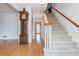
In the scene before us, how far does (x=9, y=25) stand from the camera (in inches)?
464

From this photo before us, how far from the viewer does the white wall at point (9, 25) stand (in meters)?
11.7

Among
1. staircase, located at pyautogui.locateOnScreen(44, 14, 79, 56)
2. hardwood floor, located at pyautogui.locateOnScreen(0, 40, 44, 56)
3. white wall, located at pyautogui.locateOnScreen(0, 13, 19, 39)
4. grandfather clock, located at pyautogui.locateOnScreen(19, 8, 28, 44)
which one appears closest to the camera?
staircase, located at pyautogui.locateOnScreen(44, 14, 79, 56)

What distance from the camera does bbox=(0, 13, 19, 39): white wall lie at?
11.7m

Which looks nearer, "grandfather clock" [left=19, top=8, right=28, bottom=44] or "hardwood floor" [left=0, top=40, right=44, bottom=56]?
"hardwood floor" [left=0, top=40, right=44, bottom=56]

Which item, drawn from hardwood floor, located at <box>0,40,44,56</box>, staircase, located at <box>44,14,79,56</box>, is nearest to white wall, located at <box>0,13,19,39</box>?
hardwood floor, located at <box>0,40,44,56</box>

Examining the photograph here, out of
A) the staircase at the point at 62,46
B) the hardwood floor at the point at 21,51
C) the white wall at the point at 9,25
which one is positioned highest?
the white wall at the point at 9,25

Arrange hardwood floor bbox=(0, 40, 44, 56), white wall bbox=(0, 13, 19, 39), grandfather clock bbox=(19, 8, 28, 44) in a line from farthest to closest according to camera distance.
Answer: white wall bbox=(0, 13, 19, 39) < grandfather clock bbox=(19, 8, 28, 44) < hardwood floor bbox=(0, 40, 44, 56)

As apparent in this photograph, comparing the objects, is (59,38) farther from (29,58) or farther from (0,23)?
(0,23)

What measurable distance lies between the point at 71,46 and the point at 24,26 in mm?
4397

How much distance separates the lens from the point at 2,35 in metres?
11.7

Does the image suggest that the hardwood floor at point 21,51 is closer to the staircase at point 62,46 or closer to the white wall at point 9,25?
the staircase at point 62,46

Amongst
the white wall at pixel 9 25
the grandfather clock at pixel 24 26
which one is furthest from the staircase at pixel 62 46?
the white wall at pixel 9 25

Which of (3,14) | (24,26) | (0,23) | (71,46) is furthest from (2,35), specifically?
(71,46)

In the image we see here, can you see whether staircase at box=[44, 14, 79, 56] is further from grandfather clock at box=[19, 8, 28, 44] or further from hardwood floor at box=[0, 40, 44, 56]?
grandfather clock at box=[19, 8, 28, 44]
